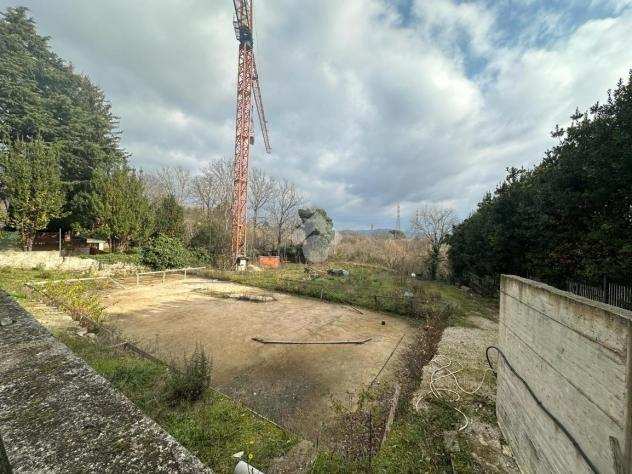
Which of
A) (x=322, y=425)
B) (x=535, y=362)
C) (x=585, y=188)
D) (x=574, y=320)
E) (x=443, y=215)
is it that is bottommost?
(x=322, y=425)

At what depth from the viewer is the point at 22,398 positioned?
1458 millimetres

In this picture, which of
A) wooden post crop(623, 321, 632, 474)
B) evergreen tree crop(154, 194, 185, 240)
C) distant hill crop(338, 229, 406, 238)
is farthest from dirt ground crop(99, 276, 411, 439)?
distant hill crop(338, 229, 406, 238)

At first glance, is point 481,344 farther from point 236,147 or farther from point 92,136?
point 92,136

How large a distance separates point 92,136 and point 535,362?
28113mm

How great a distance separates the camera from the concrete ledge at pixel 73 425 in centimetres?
107

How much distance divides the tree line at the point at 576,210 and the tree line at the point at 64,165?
19.6 m

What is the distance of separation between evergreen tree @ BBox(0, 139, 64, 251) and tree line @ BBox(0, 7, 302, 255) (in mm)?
38

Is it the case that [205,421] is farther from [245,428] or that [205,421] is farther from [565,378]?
[565,378]

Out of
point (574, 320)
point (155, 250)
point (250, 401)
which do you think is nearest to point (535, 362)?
point (574, 320)

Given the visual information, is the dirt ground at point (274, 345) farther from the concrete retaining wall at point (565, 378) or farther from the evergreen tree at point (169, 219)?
the evergreen tree at point (169, 219)

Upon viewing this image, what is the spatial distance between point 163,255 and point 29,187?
716cm

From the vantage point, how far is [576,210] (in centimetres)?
833

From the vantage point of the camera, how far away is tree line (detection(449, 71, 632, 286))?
6938 millimetres

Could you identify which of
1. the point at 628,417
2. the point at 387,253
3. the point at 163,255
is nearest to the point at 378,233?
the point at 387,253
